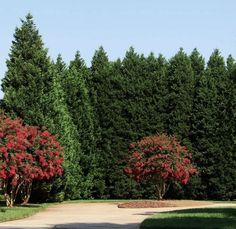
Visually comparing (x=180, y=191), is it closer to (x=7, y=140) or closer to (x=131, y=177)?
(x=131, y=177)

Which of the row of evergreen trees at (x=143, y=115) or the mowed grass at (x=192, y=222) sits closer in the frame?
the mowed grass at (x=192, y=222)

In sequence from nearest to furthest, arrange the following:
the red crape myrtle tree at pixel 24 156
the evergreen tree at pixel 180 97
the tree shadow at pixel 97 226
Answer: the tree shadow at pixel 97 226, the red crape myrtle tree at pixel 24 156, the evergreen tree at pixel 180 97

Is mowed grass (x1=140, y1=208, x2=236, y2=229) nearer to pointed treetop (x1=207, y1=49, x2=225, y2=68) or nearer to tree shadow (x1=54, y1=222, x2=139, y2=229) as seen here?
tree shadow (x1=54, y1=222, x2=139, y2=229)

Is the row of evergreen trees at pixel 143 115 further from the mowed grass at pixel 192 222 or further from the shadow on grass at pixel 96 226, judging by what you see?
the mowed grass at pixel 192 222

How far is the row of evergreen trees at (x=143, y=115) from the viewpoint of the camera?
42.2 m

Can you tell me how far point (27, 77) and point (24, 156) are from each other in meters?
8.80

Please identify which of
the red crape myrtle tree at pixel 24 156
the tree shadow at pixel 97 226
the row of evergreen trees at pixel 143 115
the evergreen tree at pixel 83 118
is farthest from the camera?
the evergreen tree at pixel 83 118

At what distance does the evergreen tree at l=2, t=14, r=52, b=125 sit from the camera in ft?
119

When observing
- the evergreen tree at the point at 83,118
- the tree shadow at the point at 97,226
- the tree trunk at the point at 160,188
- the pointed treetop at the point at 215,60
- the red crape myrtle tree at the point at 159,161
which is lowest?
the tree shadow at the point at 97,226

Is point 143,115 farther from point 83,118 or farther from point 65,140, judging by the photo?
point 65,140

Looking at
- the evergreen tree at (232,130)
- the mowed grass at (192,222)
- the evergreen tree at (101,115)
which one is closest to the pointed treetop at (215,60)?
the evergreen tree at (232,130)

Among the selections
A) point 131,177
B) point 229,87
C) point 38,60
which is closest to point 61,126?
point 38,60

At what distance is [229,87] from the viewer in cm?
4309

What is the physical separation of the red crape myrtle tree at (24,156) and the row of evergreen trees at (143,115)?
6884 mm
